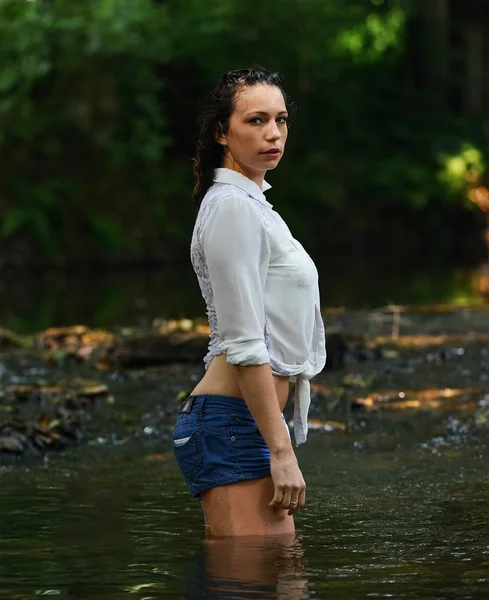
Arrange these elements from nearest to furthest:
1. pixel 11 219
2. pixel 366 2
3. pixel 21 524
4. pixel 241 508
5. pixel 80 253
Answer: pixel 241 508 → pixel 21 524 → pixel 11 219 → pixel 80 253 → pixel 366 2

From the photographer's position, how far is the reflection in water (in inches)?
216

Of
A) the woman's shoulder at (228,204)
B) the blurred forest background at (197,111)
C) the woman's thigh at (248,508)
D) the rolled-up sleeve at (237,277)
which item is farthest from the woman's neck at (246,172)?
the blurred forest background at (197,111)

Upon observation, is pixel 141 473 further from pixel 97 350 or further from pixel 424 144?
pixel 424 144

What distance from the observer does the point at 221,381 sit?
211 inches

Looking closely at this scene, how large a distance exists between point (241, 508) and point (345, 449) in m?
4.64

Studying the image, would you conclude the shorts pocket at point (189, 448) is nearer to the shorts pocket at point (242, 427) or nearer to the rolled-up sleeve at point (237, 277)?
the shorts pocket at point (242, 427)

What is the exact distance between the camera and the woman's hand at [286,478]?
16.9ft

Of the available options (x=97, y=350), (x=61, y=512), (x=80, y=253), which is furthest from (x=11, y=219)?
(x=61, y=512)

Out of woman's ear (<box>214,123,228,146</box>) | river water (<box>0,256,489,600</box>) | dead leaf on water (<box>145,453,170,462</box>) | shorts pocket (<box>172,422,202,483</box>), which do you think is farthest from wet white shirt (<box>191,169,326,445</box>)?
dead leaf on water (<box>145,453,170,462</box>)

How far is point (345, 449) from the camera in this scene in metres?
9.90

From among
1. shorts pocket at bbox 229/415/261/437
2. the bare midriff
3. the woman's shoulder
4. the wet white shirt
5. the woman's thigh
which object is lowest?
the woman's thigh

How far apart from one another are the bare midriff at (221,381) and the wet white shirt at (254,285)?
0.13ft

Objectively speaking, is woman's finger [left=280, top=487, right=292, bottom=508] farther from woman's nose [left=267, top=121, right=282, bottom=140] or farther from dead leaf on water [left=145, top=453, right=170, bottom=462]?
dead leaf on water [left=145, top=453, right=170, bottom=462]

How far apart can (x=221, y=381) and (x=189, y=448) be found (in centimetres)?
27
